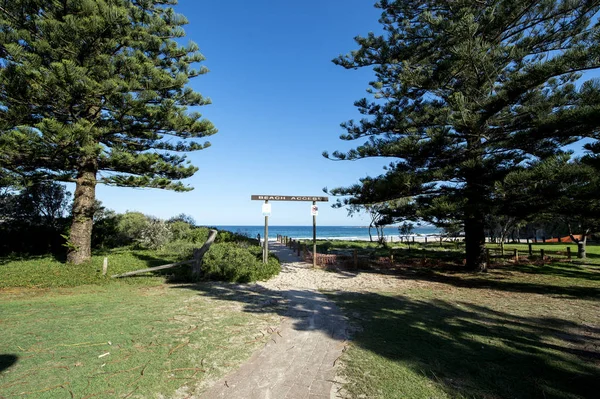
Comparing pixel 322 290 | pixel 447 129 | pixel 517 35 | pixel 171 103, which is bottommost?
pixel 322 290

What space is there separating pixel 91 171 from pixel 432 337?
11.3m

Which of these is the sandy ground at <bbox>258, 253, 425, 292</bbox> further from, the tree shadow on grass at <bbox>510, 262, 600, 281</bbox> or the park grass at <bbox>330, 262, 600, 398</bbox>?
the tree shadow on grass at <bbox>510, 262, 600, 281</bbox>

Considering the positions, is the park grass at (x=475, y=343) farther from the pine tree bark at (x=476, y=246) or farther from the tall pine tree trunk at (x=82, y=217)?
the tall pine tree trunk at (x=82, y=217)

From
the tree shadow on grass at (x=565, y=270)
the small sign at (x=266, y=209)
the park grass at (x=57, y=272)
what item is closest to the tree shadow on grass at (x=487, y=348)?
the small sign at (x=266, y=209)

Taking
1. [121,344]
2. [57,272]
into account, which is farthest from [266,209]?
[121,344]

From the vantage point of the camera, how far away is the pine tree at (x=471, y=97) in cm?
776

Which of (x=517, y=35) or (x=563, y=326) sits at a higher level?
(x=517, y=35)

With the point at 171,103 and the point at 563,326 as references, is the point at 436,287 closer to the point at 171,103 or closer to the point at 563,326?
the point at 563,326

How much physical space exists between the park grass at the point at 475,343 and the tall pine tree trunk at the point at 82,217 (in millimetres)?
8259

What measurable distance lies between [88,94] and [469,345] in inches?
420

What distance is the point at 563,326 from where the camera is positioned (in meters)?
4.71

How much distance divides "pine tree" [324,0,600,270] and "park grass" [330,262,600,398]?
287cm

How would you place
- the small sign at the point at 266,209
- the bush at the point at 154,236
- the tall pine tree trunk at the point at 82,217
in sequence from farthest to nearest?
1. the bush at the point at 154,236
2. the small sign at the point at 266,209
3. the tall pine tree trunk at the point at 82,217

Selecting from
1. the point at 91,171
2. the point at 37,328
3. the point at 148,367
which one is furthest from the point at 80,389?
the point at 91,171
